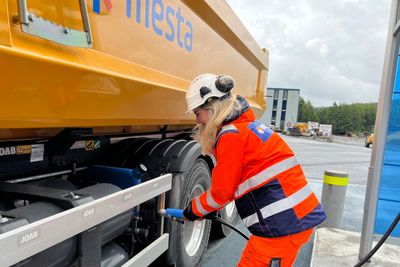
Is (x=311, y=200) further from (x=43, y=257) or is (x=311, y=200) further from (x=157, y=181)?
(x=43, y=257)

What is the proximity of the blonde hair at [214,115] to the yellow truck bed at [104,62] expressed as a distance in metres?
0.43

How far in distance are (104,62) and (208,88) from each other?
619mm

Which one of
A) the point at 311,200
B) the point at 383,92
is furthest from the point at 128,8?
the point at 383,92

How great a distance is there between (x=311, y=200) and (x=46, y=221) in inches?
58.4

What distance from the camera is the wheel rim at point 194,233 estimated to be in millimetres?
3293

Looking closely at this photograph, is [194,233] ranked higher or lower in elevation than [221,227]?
higher

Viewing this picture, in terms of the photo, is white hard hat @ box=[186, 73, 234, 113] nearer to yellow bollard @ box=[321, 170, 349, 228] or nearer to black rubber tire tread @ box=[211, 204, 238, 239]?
black rubber tire tread @ box=[211, 204, 238, 239]

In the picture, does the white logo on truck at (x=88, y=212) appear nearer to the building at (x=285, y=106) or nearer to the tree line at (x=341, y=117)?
the building at (x=285, y=106)

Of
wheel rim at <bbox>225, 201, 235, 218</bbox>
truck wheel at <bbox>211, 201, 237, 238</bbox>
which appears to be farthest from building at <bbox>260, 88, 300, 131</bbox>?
truck wheel at <bbox>211, 201, 237, 238</bbox>

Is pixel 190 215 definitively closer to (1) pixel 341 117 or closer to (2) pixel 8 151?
(2) pixel 8 151

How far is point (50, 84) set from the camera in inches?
59.9

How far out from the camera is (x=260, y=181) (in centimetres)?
213

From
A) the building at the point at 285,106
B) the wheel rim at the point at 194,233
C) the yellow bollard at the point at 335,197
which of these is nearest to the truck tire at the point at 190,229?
the wheel rim at the point at 194,233

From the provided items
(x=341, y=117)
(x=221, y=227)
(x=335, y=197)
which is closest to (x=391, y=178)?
(x=335, y=197)
